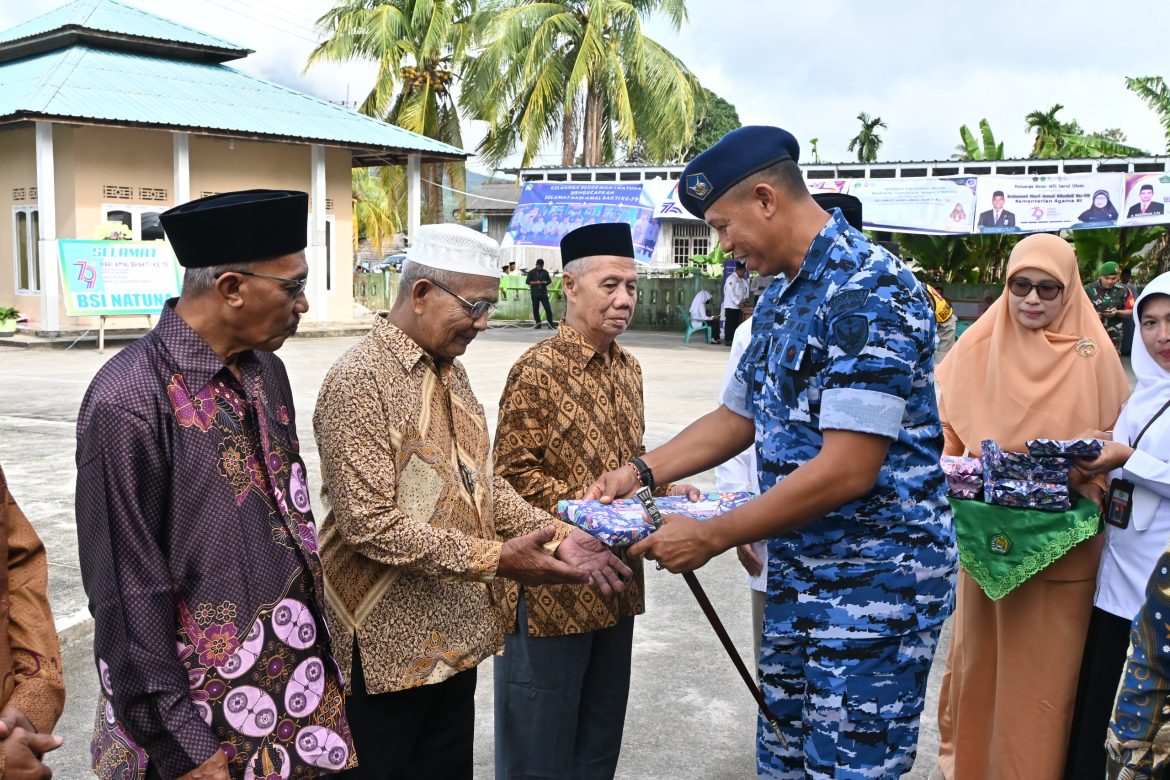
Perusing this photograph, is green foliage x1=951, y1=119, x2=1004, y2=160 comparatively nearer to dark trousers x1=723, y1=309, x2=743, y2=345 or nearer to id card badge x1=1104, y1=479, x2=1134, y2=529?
dark trousers x1=723, y1=309, x2=743, y2=345

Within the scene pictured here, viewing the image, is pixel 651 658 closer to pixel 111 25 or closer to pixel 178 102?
pixel 178 102

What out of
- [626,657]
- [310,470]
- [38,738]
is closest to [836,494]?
[626,657]

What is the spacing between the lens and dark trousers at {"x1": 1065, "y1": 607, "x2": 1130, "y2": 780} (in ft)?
10.8

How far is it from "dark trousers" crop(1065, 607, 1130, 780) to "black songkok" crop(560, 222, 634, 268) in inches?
75.9

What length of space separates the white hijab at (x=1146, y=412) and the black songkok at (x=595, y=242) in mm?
1629

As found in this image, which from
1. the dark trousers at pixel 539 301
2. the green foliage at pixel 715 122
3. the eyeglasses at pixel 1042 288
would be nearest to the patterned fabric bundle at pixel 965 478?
the eyeglasses at pixel 1042 288

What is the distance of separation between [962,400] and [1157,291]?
0.73 m

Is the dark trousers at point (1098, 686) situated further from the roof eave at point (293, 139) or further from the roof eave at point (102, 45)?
the roof eave at point (102, 45)

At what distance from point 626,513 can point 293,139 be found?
2072 cm

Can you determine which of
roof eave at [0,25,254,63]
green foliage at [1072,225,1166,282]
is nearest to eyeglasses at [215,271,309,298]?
green foliage at [1072,225,1166,282]

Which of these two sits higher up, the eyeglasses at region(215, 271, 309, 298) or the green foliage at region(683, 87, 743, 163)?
the green foliage at region(683, 87, 743, 163)

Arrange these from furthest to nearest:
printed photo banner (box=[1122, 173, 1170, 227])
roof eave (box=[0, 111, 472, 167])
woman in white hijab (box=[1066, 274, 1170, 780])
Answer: roof eave (box=[0, 111, 472, 167])
printed photo banner (box=[1122, 173, 1170, 227])
woman in white hijab (box=[1066, 274, 1170, 780])

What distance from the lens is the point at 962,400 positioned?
3.77 metres

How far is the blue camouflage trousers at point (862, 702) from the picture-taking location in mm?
2385
